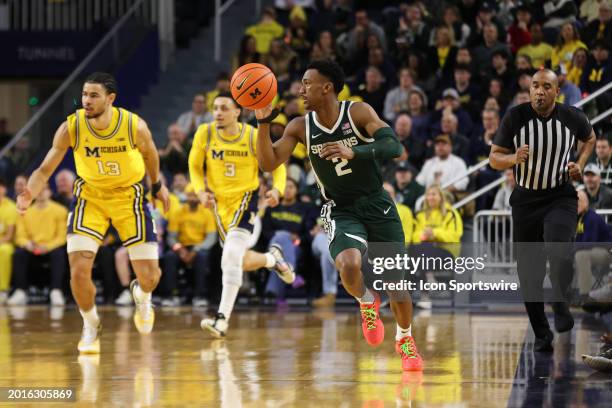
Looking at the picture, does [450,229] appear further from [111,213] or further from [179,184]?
[111,213]

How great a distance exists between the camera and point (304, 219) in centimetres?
1367

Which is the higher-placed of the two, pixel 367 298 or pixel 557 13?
pixel 557 13

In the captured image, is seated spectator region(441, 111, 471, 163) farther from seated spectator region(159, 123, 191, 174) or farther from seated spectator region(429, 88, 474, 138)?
seated spectator region(159, 123, 191, 174)

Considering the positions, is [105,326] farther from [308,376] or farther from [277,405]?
[277,405]

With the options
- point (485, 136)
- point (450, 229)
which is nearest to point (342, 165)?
point (450, 229)

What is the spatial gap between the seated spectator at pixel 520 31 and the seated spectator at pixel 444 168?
2.47 meters

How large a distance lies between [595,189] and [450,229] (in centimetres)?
162

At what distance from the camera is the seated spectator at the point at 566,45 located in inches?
561

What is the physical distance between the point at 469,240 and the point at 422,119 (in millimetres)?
2213

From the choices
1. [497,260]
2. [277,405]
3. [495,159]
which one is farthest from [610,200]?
[277,405]

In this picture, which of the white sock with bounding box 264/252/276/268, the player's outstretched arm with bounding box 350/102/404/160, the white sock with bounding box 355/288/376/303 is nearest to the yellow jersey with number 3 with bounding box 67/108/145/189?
the player's outstretched arm with bounding box 350/102/404/160

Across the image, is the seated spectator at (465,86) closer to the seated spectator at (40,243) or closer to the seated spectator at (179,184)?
the seated spectator at (179,184)

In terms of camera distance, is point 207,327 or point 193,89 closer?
point 207,327

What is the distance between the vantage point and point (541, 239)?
838 cm
